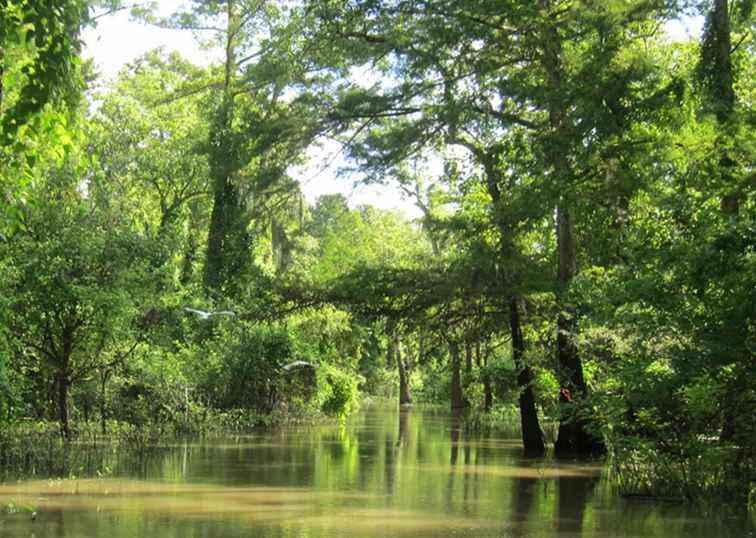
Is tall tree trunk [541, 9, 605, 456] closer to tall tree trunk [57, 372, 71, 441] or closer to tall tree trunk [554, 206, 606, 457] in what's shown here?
tall tree trunk [554, 206, 606, 457]

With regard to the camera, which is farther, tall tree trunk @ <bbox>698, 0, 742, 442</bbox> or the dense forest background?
tall tree trunk @ <bbox>698, 0, 742, 442</bbox>

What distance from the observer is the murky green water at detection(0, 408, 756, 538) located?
9.77m

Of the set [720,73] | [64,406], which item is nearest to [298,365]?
[64,406]

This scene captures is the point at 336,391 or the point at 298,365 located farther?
the point at 336,391

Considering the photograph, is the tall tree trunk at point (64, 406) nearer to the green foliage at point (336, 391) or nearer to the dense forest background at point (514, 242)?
the dense forest background at point (514, 242)

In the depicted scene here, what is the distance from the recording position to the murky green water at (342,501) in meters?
9.77

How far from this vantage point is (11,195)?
4508 millimetres

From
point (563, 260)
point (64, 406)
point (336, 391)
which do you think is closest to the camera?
point (64, 406)

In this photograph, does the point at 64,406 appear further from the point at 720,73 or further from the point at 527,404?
the point at 720,73

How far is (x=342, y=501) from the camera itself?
1194 centimetres

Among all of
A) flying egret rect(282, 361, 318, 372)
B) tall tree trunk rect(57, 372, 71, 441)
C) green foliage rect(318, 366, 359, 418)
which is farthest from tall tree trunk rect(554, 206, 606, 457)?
green foliage rect(318, 366, 359, 418)

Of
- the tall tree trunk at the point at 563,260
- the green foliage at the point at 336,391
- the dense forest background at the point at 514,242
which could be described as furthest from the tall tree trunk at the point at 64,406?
the green foliage at the point at 336,391

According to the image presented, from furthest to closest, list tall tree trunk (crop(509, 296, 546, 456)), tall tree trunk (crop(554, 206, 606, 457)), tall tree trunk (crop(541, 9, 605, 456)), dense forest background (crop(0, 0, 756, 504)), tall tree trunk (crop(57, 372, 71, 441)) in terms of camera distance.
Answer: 1. tall tree trunk (crop(509, 296, 546, 456))
2. tall tree trunk (crop(554, 206, 606, 457))
3. tall tree trunk (crop(57, 372, 71, 441))
4. tall tree trunk (crop(541, 9, 605, 456))
5. dense forest background (crop(0, 0, 756, 504))

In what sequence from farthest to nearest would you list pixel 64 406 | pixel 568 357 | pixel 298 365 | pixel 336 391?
pixel 336 391
pixel 298 365
pixel 568 357
pixel 64 406
